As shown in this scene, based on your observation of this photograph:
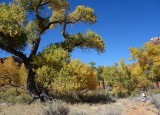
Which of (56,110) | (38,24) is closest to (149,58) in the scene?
(38,24)

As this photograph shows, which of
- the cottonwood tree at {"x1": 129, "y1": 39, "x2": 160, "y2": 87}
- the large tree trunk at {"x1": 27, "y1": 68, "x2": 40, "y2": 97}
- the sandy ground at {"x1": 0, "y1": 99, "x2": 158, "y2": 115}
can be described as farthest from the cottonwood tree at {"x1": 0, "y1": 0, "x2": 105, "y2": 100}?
the cottonwood tree at {"x1": 129, "y1": 39, "x2": 160, "y2": 87}

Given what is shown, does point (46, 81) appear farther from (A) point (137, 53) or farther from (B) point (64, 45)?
(A) point (137, 53)

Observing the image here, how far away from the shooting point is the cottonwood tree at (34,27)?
910 inches

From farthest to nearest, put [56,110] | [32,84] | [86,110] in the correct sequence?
[32,84], [86,110], [56,110]

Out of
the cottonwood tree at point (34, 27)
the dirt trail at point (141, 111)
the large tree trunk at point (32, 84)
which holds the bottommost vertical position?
the dirt trail at point (141, 111)

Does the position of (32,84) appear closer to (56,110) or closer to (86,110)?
(86,110)

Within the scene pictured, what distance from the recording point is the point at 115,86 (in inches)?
2232

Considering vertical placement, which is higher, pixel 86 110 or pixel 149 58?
pixel 149 58

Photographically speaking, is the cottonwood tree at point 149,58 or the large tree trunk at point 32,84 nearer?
the large tree trunk at point 32,84

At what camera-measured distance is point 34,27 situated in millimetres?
26125

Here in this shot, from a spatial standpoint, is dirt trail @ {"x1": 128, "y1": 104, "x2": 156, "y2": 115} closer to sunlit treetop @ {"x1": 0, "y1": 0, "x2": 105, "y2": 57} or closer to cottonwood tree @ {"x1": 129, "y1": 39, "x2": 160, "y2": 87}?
sunlit treetop @ {"x1": 0, "y1": 0, "x2": 105, "y2": 57}

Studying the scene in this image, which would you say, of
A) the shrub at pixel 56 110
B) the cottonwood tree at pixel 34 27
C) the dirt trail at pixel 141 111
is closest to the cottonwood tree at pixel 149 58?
the cottonwood tree at pixel 34 27

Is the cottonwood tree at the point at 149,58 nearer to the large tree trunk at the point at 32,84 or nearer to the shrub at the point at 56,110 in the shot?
the large tree trunk at the point at 32,84

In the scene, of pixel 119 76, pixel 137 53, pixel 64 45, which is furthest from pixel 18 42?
pixel 119 76
